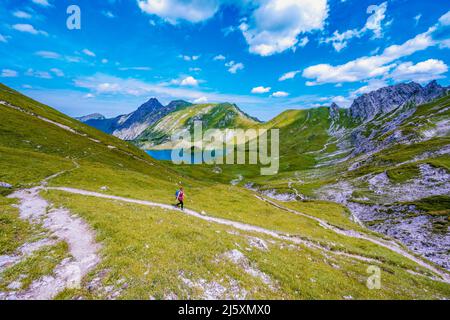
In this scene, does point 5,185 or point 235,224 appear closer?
point 5,185

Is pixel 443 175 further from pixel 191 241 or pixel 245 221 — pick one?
pixel 191 241

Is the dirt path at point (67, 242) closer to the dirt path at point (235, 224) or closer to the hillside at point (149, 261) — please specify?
the hillside at point (149, 261)

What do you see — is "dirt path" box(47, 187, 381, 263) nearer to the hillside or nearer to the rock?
the hillside

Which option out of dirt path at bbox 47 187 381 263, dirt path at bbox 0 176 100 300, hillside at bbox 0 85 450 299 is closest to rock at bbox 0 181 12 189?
hillside at bbox 0 85 450 299

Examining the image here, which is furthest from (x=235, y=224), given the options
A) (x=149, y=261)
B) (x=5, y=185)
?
(x=5, y=185)

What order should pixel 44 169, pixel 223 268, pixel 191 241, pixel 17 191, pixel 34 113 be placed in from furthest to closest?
pixel 34 113
pixel 44 169
pixel 17 191
pixel 191 241
pixel 223 268

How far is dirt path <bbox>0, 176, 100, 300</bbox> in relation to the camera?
1039 cm

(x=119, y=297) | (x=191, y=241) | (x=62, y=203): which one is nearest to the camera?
(x=119, y=297)

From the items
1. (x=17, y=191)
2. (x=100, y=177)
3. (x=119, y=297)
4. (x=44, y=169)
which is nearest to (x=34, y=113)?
(x=44, y=169)

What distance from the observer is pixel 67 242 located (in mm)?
15211

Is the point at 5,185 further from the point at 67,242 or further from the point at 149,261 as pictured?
the point at 149,261
